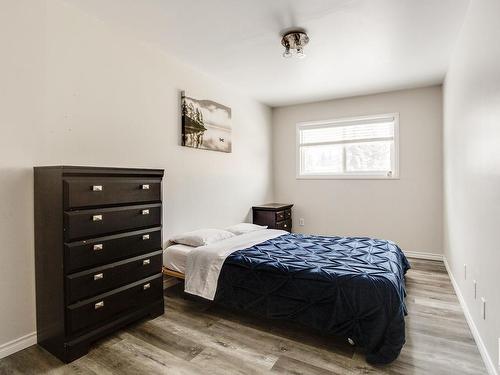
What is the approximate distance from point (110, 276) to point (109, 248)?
0.21 m

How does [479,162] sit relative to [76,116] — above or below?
below

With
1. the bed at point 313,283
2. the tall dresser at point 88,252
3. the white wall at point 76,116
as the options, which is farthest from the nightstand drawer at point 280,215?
the tall dresser at point 88,252

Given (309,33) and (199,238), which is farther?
(199,238)

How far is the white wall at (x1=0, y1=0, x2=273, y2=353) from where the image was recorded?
6.60 feet

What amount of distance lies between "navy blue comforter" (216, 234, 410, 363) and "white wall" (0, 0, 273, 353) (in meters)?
1.18

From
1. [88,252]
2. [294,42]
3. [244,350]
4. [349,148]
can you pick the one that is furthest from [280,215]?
[88,252]

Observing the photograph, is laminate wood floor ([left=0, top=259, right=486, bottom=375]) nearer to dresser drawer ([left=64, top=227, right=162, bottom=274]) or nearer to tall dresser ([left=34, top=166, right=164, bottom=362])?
tall dresser ([left=34, top=166, right=164, bottom=362])

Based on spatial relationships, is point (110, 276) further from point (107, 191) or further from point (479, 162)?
point (479, 162)

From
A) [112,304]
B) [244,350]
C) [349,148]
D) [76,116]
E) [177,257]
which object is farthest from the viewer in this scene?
[349,148]

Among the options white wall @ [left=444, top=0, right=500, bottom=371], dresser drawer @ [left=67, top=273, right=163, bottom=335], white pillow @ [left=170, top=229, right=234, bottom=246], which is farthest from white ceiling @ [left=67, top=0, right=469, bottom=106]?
dresser drawer @ [left=67, top=273, right=163, bottom=335]

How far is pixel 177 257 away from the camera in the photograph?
9.79ft

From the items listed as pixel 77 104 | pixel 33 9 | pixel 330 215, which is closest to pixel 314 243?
pixel 330 215

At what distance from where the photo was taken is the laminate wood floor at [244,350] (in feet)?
6.08

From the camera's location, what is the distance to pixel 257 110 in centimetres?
503
